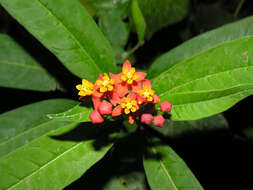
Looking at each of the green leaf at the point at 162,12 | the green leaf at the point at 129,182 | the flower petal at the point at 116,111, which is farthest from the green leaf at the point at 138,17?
the green leaf at the point at 129,182

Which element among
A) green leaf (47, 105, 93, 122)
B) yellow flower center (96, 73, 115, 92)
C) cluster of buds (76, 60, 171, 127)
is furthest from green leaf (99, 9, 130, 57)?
green leaf (47, 105, 93, 122)

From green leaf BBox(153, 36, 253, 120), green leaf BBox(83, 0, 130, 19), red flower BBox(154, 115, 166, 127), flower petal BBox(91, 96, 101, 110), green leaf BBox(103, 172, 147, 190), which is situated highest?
green leaf BBox(83, 0, 130, 19)

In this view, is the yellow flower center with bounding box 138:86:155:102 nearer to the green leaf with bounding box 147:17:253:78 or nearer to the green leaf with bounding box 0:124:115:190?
the green leaf with bounding box 0:124:115:190

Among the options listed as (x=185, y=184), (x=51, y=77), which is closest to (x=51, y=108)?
(x=51, y=77)

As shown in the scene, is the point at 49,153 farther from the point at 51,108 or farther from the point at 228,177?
Result: the point at 228,177

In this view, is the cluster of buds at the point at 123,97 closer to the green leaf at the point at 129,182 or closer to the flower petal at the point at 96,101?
the flower petal at the point at 96,101
